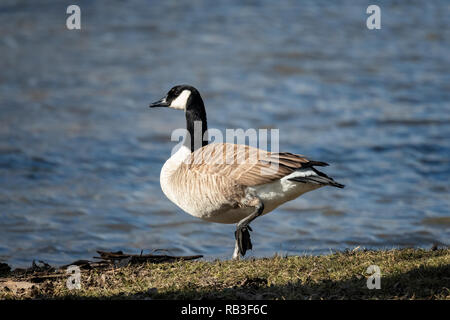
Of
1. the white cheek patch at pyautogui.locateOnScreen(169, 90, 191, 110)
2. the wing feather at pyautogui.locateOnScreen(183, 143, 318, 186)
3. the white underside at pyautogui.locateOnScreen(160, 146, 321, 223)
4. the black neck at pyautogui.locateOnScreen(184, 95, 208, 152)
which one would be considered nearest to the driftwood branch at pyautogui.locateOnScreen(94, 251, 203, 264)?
the white underside at pyautogui.locateOnScreen(160, 146, 321, 223)

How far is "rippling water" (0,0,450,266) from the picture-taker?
10430mm

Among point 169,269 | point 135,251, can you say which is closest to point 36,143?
point 135,251

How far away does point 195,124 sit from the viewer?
27.3ft

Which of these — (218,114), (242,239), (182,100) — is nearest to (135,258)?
(242,239)

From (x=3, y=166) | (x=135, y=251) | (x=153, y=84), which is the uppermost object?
(x=153, y=84)

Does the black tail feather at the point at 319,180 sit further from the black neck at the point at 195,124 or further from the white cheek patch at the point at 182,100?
the white cheek patch at the point at 182,100

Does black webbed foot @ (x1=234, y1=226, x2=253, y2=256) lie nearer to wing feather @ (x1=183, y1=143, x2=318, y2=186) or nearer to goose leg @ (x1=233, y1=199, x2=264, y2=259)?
goose leg @ (x1=233, y1=199, x2=264, y2=259)

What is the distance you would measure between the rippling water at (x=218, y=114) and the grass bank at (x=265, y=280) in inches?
93.1

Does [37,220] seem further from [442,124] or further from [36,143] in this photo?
[442,124]

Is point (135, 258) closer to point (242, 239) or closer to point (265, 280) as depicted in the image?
point (242, 239)

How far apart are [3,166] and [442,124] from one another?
8.81m

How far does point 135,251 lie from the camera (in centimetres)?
955

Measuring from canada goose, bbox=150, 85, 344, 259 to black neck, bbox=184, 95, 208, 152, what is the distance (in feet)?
1.89

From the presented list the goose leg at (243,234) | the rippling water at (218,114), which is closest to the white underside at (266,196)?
the goose leg at (243,234)
